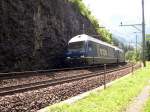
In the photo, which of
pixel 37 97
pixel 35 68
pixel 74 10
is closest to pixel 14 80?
pixel 37 97

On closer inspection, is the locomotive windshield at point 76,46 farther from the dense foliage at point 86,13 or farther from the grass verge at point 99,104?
the grass verge at point 99,104

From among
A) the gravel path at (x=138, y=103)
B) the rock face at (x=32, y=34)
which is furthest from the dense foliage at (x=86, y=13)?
the gravel path at (x=138, y=103)

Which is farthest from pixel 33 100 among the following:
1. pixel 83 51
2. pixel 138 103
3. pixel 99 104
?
pixel 83 51

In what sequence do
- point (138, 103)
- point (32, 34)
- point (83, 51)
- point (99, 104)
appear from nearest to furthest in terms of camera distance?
point (99, 104) < point (138, 103) < point (32, 34) < point (83, 51)

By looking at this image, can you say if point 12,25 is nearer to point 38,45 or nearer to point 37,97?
point 38,45

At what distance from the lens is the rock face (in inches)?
1114

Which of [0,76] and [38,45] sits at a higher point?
[38,45]

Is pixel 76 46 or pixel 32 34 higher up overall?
pixel 32 34

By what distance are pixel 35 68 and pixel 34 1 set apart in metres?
7.25

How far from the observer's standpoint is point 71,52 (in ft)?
119

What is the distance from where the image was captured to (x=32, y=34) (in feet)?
108

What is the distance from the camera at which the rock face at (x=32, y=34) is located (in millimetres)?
28297

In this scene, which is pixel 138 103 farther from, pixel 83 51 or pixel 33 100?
pixel 83 51

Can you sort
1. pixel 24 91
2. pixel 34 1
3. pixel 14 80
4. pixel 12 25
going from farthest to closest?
pixel 34 1, pixel 12 25, pixel 14 80, pixel 24 91
